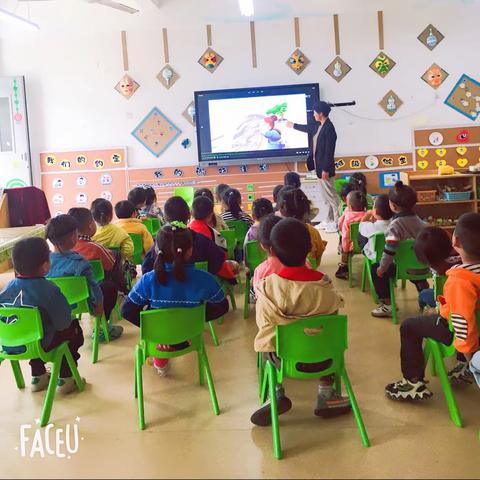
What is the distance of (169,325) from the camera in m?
2.28

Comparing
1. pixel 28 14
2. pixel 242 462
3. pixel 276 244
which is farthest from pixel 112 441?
pixel 28 14

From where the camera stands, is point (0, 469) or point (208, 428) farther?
point (208, 428)

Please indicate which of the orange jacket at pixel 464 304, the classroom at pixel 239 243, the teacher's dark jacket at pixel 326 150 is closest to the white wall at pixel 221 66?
the classroom at pixel 239 243

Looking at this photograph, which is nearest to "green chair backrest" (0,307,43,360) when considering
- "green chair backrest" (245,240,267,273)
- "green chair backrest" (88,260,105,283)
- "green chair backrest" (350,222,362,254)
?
"green chair backrest" (88,260,105,283)

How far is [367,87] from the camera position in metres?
6.99

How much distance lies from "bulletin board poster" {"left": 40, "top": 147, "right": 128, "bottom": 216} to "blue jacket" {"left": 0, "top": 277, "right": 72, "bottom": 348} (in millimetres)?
5073

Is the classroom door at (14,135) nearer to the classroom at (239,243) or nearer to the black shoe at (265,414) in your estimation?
the classroom at (239,243)

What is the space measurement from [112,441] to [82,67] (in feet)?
19.8

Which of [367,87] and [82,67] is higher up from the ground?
[82,67]

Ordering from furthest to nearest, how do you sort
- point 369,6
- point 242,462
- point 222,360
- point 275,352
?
point 369,6, point 222,360, point 275,352, point 242,462

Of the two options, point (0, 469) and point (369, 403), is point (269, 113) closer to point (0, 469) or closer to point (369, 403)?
point (369, 403)

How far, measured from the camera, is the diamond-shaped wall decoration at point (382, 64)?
6930 mm

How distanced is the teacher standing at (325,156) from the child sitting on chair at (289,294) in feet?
14.4

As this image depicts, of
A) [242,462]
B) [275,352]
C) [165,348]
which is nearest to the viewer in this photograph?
[242,462]
